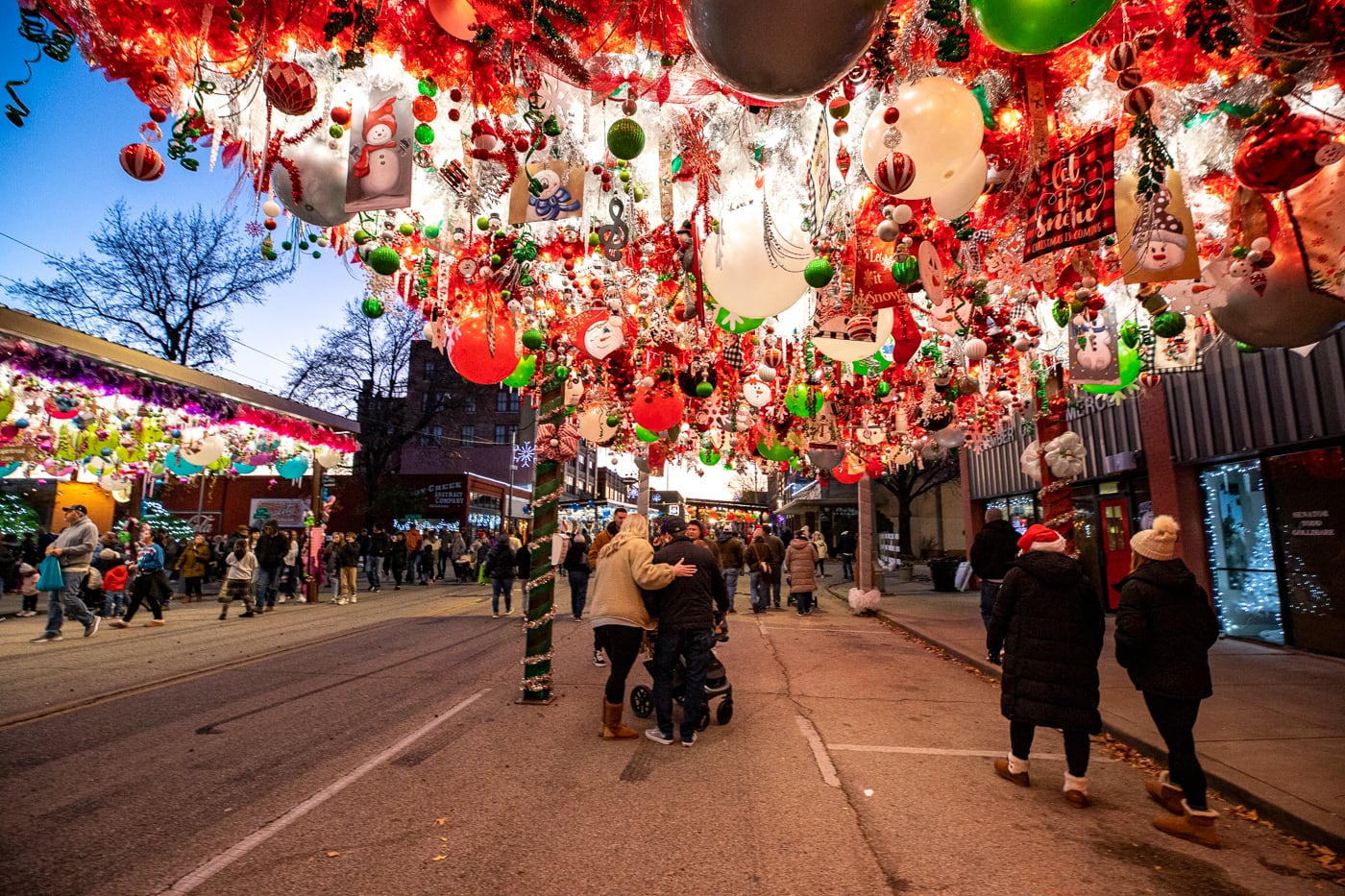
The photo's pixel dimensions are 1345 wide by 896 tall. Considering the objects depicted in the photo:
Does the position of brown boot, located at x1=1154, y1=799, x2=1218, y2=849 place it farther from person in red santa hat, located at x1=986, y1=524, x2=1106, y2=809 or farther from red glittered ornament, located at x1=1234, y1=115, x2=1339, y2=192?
red glittered ornament, located at x1=1234, y1=115, x2=1339, y2=192

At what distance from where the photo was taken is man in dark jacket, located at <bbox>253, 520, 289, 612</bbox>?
1549 centimetres

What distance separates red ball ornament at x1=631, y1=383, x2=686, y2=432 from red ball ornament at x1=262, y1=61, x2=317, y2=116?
5662mm

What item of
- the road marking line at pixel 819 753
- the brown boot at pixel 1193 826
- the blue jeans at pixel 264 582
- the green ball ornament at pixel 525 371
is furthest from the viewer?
the blue jeans at pixel 264 582

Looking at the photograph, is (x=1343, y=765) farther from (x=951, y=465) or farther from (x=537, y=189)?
(x=951, y=465)

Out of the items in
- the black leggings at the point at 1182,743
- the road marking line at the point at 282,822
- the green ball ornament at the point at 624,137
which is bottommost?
the road marking line at the point at 282,822

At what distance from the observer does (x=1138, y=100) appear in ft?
13.6

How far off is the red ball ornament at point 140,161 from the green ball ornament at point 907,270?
5459 millimetres

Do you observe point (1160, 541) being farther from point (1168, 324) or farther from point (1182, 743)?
point (1168, 324)

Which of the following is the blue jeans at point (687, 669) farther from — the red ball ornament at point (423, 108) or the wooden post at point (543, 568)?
the red ball ornament at point (423, 108)

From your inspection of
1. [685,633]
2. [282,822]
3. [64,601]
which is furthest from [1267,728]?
[64,601]

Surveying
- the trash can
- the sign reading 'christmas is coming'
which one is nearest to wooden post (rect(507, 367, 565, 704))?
the sign reading 'christmas is coming'

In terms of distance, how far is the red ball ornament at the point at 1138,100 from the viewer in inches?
162

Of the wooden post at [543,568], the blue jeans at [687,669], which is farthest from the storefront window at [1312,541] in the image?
the wooden post at [543,568]

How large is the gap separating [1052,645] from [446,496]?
36.1 metres
